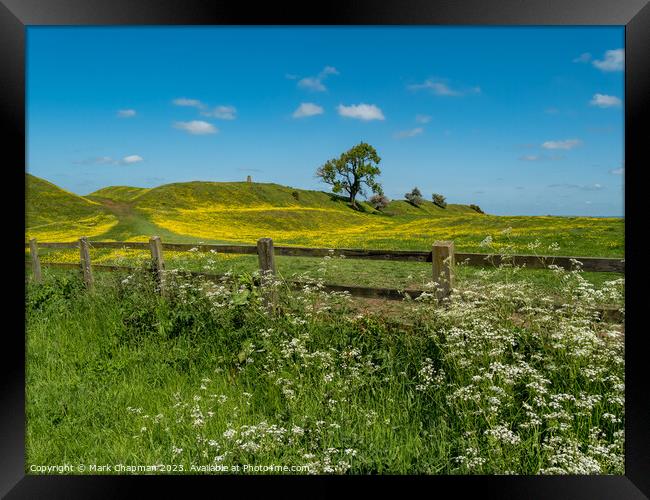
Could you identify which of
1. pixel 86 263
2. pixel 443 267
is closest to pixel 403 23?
pixel 443 267

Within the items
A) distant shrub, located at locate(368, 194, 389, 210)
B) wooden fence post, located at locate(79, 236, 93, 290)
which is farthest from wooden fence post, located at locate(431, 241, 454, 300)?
distant shrub, located at locate(368, 194, 389, 210)

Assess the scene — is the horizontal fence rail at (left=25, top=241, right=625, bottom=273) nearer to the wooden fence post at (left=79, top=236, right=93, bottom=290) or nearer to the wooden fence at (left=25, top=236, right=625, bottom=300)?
the wooden fence at (left=25, top=236, right=625, bottom=300)

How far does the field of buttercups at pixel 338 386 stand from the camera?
271 centimetres

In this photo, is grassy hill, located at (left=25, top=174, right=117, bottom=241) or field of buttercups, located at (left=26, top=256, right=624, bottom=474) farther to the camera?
grassy hill, located at (left=25, top=174, right=117, bottom=241)

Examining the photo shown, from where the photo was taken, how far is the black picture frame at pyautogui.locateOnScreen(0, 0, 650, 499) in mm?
2416

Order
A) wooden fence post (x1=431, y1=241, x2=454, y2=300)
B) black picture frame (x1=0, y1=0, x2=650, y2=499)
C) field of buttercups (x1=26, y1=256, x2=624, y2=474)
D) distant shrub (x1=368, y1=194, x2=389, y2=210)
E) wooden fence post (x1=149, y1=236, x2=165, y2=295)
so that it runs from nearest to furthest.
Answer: black picture frame (x1=0, y1=0, x2=650, y2=499)
field of buttercups (x1=26, y1=256, x2=624, y2=474)
wooden fence post (x1=431, y1=241, x2=454, y2=300)
wooden fence post (x1=149, y1=236, x2=165, y2=295)
distant shrub (x1=368, y1=194, x2=389, y2=210)

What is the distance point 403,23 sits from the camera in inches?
98.5

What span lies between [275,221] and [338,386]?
50.5ft

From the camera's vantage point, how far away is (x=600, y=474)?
245cm

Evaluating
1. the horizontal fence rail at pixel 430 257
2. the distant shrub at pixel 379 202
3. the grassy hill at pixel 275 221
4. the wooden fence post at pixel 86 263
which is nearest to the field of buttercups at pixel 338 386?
the horizontal fence rail at pixel 430 257

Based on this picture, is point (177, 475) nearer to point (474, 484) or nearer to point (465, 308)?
point (474, 484)

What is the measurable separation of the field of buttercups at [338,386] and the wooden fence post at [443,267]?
0.56ft

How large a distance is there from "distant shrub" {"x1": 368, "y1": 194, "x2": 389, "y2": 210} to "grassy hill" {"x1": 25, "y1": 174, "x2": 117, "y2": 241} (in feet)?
35.0

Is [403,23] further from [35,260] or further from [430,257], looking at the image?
[35,260]
